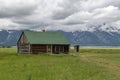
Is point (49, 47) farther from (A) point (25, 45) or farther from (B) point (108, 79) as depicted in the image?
(B) point (108, 79)

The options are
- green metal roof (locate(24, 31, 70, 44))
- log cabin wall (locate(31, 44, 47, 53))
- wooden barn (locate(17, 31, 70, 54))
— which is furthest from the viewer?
green metal roof (locate(24, 31, 70, 44))

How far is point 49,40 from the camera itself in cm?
7850

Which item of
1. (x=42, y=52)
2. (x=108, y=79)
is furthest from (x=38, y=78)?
(x=42, y=52)

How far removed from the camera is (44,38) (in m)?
79.1

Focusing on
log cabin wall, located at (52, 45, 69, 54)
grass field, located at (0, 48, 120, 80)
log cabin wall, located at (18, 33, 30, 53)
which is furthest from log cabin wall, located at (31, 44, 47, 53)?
grass field, located at (0, 48, 120, 80)

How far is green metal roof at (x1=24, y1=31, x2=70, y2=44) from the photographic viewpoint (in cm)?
7681

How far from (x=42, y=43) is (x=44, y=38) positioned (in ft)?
10.4

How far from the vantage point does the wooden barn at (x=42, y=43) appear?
75881 millimetres

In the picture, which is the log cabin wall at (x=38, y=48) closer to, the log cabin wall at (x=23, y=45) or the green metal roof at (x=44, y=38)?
the green metal roof at (x=44, y=38)

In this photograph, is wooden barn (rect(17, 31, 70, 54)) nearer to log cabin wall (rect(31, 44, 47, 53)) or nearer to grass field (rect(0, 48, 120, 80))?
log cabin wall (rect(31, 44, 47, 53))

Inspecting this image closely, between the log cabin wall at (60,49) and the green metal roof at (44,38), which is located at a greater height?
the green metal roof at (44,38)

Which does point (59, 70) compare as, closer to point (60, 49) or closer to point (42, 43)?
point (42, 43)

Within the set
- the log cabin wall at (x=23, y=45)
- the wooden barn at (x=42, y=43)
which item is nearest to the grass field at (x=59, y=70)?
the wooden barn at (x=42, y=43)

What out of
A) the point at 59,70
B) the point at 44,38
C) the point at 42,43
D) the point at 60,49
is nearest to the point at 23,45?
the point at 44,38
